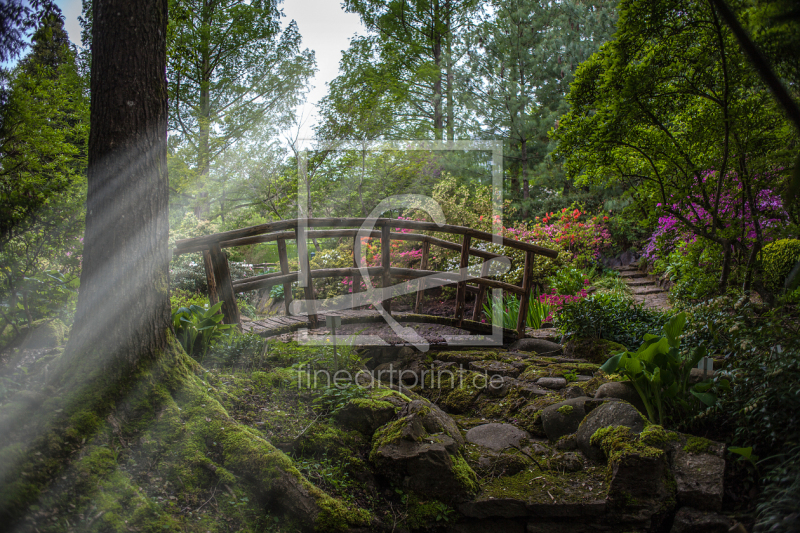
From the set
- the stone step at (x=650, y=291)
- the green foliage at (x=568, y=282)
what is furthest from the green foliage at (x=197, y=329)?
the stone step at (x=650, y=291)

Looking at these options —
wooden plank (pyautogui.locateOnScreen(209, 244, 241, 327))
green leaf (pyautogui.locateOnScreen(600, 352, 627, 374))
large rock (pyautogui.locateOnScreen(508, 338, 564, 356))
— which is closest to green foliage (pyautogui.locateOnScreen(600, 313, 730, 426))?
green leaf (pyautogui.locateOnScreen(600, 352, 627, 374))

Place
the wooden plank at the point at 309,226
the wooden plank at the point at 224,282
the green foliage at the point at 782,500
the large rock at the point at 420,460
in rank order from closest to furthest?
the green foliage at the point at 782,500 → the large rock at the point at 420,460 → the wooden plank at the point at 309,226 → the wooden plank at the point at 224,282

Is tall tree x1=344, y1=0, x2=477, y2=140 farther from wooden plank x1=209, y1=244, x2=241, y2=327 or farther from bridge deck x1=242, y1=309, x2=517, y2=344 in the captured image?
wooden plank x1=209, y1=244, x2=241, y2=327

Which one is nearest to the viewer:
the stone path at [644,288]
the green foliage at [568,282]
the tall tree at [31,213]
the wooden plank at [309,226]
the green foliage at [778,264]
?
the tall tree at [31,213]

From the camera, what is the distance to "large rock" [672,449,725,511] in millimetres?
2094

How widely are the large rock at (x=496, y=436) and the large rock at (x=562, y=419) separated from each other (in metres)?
0.16

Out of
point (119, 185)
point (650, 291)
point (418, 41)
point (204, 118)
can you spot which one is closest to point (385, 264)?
point (119, 185)

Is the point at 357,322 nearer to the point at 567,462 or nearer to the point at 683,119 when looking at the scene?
the point at 567,462

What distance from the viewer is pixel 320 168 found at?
10547mm

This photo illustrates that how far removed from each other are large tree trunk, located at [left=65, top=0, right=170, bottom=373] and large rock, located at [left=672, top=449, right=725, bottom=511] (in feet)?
9.23

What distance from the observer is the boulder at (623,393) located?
2.90 meters

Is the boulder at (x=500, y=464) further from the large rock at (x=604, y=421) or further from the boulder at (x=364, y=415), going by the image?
the boulder at (x=364, y=415)

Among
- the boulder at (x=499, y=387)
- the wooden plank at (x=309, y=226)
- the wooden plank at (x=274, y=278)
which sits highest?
the wooden plank at (x=309, y=226)

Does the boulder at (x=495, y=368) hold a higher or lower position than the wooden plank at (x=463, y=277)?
lower
